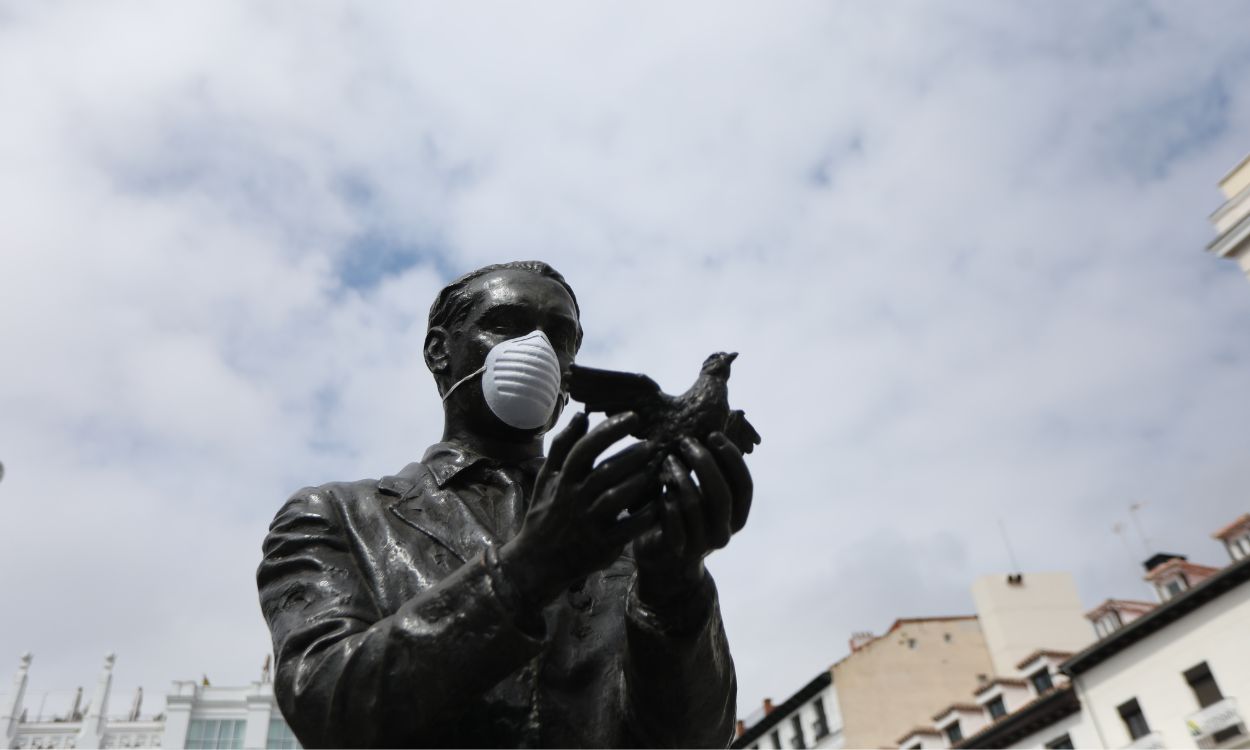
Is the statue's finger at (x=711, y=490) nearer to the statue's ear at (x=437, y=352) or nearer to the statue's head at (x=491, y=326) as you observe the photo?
the statue's head at (x=491, y=326)

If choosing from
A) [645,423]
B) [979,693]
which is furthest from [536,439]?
[979,693]

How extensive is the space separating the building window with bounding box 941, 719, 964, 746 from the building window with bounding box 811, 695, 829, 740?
5973 mm

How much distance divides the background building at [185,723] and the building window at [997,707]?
24835 mm

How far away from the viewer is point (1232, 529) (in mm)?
28297

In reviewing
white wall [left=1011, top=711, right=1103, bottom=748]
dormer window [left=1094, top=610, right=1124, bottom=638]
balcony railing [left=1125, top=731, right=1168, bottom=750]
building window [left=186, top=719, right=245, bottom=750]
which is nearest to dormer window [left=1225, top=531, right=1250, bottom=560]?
balcony railing [left=1125, top=731, right=1168, bottom=750]

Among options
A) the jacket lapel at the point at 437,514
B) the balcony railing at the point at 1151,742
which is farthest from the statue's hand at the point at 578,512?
the balcony railing at the point at 1151,742

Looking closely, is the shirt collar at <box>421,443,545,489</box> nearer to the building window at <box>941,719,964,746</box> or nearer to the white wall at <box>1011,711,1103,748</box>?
the white wall at <box>1011,711,1103,748</box>

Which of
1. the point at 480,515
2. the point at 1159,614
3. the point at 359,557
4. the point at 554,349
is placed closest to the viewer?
the point at 359,557

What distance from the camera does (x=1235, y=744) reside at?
81.5ft

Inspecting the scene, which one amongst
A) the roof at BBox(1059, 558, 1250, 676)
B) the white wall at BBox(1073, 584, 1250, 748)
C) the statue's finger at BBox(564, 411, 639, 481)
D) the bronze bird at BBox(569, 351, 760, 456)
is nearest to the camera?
the statue's finger at BBox(564, 411, 639, 481)

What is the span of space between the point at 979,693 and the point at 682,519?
35.6m

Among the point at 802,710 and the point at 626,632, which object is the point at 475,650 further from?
the point at 802,710

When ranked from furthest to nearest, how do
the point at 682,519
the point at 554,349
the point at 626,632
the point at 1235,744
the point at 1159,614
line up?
the point at 1159,614 → the point at 1235,744 → the point at 554,349 → the point at 626,632 → the point at 682,519

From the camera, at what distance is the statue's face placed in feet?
11.2
